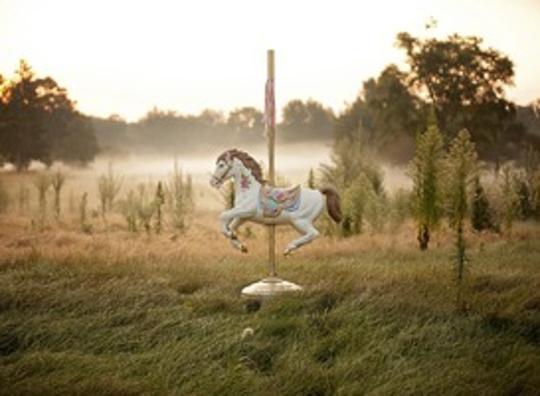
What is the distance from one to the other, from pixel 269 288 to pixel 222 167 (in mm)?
1213

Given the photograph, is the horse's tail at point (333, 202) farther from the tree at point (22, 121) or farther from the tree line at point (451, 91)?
the tree at point (22, 121)

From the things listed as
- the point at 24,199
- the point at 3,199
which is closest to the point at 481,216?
the point at 3,199

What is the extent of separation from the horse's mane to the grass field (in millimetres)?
1137

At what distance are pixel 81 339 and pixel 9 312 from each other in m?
0.99

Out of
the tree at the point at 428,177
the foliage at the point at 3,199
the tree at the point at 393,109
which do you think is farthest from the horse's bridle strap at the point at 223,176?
the tree at the point at 393,109

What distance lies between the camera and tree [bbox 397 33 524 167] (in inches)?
1001

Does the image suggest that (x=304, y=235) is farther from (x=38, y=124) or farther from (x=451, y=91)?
(x=38, y=124)

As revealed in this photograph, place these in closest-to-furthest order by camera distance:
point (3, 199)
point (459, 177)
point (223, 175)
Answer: point (459, 177) < point (223, 175) < point (3, 199)

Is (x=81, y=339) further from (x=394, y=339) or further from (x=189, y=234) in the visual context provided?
(x=189, y=234)

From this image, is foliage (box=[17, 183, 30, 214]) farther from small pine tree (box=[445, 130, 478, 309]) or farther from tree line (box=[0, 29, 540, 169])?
small pine tree (box=[445, 130, 478, 309])

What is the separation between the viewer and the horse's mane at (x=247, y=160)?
6.62 metres

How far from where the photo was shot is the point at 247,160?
6.64 metres

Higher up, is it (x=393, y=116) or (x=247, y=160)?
(x=393, y=116)

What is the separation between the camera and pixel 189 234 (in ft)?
43.6
